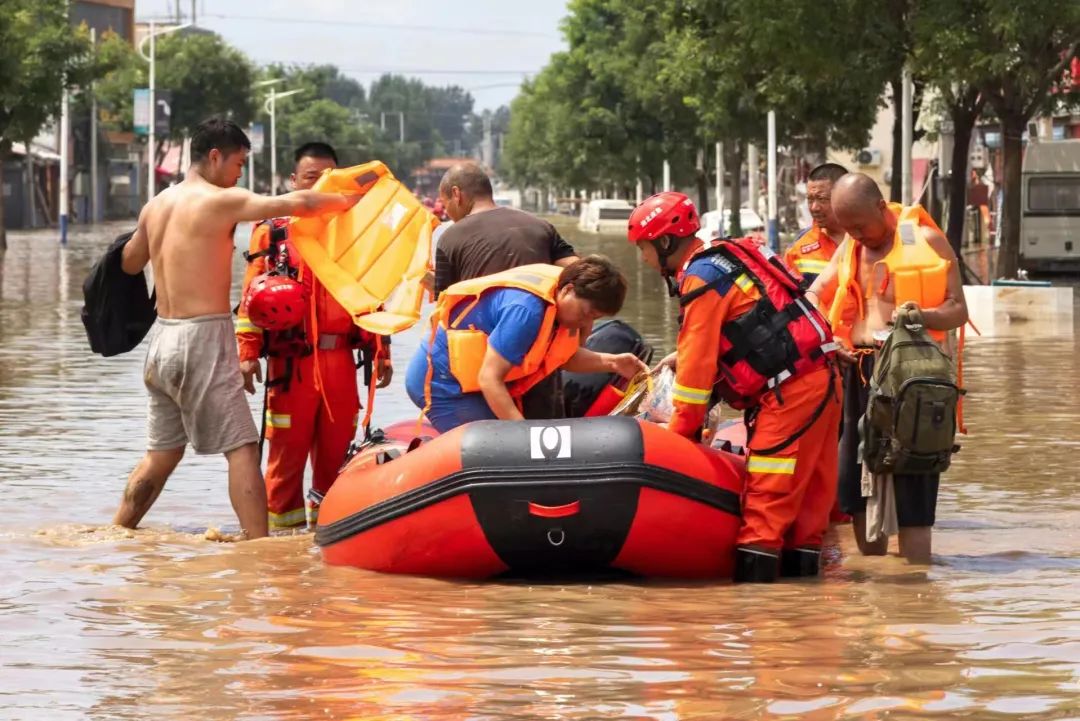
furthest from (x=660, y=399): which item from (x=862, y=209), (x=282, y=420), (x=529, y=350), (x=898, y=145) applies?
(x=898, y=145)

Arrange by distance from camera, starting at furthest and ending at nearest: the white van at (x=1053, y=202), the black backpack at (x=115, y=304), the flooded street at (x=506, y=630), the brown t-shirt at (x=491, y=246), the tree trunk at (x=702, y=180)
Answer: the tree trunk at (x=702, y=180) < the white van at (x=1053, y=202) < the brown t-shirt at (x=491, y=246) < the black backpack at (x=115, y=304) < the flooded street at (x=506, y=630)

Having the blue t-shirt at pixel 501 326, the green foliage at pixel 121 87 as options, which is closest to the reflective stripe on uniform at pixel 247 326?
the blue t-shirt at pixel 501 326

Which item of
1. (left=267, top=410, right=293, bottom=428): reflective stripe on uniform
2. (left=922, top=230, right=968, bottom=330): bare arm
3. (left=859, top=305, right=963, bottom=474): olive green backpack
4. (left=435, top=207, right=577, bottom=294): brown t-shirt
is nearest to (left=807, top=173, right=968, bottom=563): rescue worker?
(left=922, top=230, right=968, bottom=330): bare arm

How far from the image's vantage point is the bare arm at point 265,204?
9.02 m

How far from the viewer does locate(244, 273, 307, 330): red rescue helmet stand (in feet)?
31.5

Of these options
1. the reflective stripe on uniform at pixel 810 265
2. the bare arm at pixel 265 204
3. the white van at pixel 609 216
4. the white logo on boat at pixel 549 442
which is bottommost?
the white van at pixel 609 216

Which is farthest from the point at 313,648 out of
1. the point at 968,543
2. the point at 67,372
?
the point at 67,372

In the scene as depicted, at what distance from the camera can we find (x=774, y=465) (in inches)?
323

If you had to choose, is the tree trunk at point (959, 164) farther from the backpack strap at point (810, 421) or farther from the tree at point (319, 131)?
the tree at point (319, 131)

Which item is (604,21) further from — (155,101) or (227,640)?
(227,640)

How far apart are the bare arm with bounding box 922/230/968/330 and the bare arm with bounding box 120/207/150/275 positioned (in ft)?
11.0

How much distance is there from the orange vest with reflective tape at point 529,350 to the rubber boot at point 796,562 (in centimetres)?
118

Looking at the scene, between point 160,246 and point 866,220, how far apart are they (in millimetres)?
3012

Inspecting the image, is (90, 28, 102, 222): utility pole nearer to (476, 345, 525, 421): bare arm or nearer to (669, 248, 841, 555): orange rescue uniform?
(476, 345, 525, 421): bare arm
